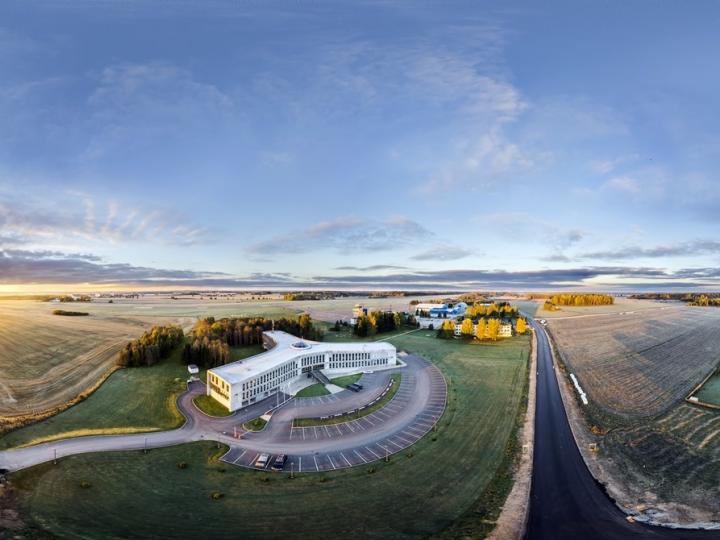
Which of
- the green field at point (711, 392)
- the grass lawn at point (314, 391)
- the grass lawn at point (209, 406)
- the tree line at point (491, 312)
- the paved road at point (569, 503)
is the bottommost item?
the paved road at point (569, 503)

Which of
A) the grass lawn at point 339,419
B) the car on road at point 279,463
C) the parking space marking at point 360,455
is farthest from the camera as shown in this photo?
the grass lawn at point 339,419

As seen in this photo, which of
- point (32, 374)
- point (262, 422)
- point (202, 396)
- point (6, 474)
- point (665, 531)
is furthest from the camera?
point (32, 374)

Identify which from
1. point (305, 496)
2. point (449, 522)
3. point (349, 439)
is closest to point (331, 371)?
point (349, 439)

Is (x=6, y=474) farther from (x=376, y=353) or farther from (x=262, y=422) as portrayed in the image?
(x=376, y=353)

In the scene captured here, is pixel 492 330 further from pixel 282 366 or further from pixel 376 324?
pixel 282 366

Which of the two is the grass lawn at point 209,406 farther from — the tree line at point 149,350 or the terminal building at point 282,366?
the tree line at point 149,350

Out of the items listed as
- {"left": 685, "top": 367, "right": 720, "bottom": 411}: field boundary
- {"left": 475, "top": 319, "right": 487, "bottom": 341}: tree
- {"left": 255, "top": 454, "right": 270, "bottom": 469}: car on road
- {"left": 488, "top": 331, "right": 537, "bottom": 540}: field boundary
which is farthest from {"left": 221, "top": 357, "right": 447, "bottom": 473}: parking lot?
{"left": 475, "top": 319, "right": 487, "bottom": 341}: tree

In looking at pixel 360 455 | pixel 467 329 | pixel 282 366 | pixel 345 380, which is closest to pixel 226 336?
pixel 282 366

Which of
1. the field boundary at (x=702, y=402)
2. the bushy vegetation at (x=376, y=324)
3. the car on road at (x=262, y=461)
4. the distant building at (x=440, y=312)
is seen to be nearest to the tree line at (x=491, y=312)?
the distant building at (x=440, y=312)
